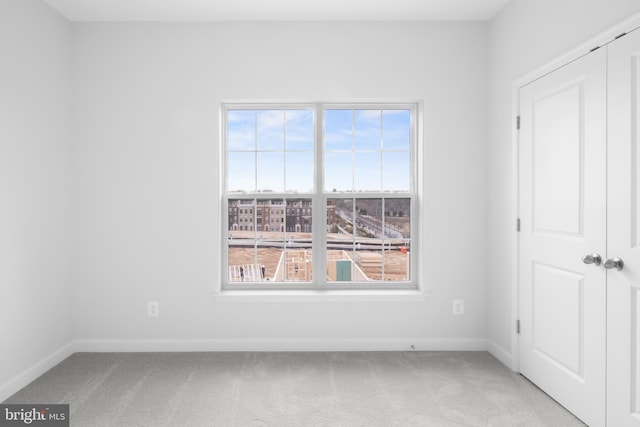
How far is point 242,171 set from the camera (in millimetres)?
3596

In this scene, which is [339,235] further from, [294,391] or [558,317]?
[558,317]

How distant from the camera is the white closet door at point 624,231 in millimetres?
1956

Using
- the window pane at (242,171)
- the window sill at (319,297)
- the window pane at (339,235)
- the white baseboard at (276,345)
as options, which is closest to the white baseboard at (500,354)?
the white baseboard at (276,345)

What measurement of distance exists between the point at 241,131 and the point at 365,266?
1.74m

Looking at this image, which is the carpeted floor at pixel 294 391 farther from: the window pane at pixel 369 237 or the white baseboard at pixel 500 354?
the window pane at pixel 369 237

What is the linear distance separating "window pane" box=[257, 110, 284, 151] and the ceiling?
82 centimetres

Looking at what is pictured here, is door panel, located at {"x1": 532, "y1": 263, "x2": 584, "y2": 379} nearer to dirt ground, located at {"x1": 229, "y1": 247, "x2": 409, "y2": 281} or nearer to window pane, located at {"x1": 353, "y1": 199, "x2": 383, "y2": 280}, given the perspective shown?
dirt ground, located at {"x1": 229, "y1": 247, "x2": 409, "y2": 281}

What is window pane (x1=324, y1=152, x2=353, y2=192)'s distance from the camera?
11.8 feet

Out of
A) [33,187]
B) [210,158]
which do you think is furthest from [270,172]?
[33,187]

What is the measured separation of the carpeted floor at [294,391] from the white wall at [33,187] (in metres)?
0.36

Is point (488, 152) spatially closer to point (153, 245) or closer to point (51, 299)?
point (153, 245)

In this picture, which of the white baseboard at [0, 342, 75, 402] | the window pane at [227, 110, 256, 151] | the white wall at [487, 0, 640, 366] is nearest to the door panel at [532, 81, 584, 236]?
the white wall at [487, 0, 640, 366]

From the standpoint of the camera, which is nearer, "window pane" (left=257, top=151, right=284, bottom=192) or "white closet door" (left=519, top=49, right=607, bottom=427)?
"white closet door" (left=519, top=49, right=607, bottom=427)

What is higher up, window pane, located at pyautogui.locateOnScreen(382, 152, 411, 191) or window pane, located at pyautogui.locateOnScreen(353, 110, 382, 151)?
window pane, located at pyautogui.locateOnScreen(353, 110, 382, 151)
